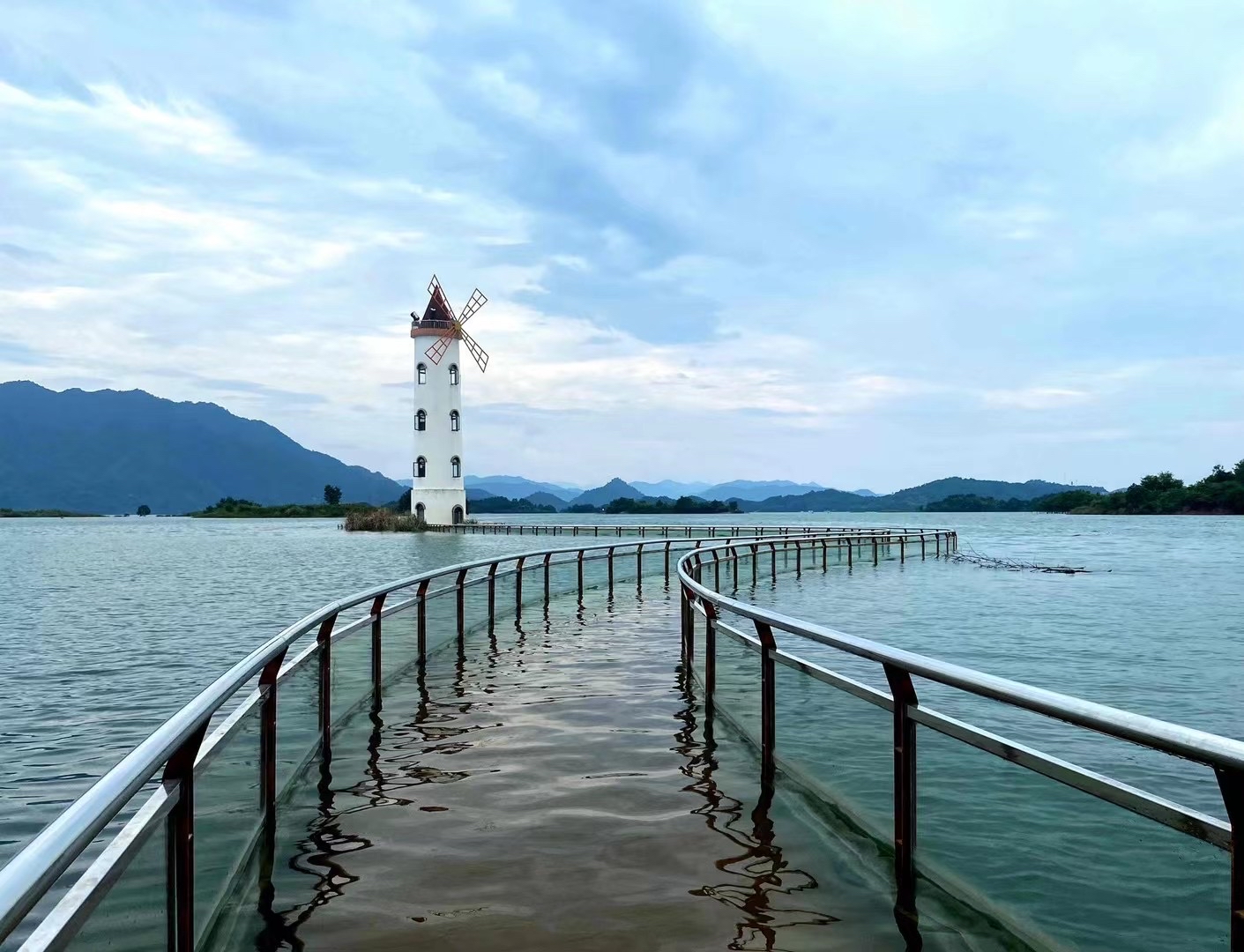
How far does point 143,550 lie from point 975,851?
214 ft

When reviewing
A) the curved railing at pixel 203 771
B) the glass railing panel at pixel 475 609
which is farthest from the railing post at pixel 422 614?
the glass railing panel at pixel 475 609

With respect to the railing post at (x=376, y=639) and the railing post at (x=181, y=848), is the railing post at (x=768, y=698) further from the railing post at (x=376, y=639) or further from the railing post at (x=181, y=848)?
the railing post at (x=181, y=848)

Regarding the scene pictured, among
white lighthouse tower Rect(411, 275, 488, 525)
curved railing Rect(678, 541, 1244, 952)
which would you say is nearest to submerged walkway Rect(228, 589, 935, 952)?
curved railing Rect(678, 541, 1244, 952)

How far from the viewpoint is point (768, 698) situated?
6.08 m

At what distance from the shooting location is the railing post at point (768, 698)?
5.96 metres

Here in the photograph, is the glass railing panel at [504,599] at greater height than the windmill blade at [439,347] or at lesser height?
lesser

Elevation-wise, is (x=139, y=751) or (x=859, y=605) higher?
(x=139, y=751)

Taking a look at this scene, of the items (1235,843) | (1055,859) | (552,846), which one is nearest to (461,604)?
(552,846)

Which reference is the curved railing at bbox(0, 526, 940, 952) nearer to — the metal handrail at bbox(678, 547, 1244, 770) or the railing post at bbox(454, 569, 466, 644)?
the railing post at bbox(454, 569, 466, 644)

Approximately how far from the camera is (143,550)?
61938 mm

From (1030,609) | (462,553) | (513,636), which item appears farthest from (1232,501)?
(513,636)

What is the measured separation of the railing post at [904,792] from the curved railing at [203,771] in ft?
8.67

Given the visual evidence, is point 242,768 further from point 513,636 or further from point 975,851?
point 513,636

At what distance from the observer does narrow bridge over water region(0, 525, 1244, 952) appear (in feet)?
9.51
